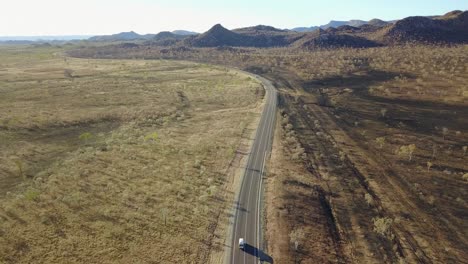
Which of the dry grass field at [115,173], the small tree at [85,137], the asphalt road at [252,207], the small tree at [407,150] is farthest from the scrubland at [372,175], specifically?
the small tree at [85,137]

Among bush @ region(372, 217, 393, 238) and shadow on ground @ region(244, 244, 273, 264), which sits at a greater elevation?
bush @ region(372, 217, 393, 238)

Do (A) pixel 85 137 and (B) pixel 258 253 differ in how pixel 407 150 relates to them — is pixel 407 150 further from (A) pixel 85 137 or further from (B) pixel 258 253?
(A) pixel 85 137

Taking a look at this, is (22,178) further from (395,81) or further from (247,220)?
(395,81)

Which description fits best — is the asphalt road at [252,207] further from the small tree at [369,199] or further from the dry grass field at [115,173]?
the small tree at [369,199]

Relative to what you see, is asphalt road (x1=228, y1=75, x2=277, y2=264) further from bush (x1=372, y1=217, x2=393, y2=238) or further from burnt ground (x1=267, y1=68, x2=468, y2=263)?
bush (x1=372, y1=217, x2=393, y2=238)

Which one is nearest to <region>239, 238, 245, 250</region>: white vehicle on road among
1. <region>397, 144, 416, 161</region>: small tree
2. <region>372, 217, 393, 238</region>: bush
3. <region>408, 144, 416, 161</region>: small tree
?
<region>372, 217, 393, 238</region>: bush

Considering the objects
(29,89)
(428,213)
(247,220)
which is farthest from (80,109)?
(428,213)

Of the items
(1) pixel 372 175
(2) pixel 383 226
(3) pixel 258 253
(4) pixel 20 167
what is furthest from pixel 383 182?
(4) pixel 20 167
